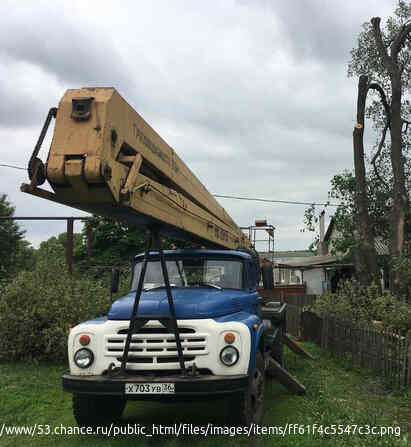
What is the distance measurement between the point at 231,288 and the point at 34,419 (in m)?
3.12

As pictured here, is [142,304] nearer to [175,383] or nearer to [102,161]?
[175,383]

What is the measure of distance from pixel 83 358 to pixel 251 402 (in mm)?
1884

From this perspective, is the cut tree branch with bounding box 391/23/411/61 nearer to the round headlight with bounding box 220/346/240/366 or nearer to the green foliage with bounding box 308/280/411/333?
the green foliage with bounding box 308/280/411/333

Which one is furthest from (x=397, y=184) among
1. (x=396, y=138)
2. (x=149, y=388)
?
(x=149, y=388)

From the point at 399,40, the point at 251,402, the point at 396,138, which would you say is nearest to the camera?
the point at 251,402

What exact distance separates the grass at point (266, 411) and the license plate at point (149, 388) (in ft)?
2.49

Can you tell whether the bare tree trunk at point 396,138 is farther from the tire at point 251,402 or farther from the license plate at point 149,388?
the license plate at point 149,388

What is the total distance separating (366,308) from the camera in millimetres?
11594

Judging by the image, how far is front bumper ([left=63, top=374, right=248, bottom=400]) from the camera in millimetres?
4664

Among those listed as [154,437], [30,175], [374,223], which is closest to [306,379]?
[154,437]

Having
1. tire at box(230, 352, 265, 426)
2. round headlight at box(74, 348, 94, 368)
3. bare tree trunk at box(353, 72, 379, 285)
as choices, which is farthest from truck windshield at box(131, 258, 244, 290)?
bare tree trunk at box(353, 72, 379, 285)

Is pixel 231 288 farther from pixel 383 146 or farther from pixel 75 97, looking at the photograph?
pixel 383 146

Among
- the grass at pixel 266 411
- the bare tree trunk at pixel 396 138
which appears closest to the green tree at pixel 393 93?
the bare tree trunk at pixel 396 138

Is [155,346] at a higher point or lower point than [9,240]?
lower
